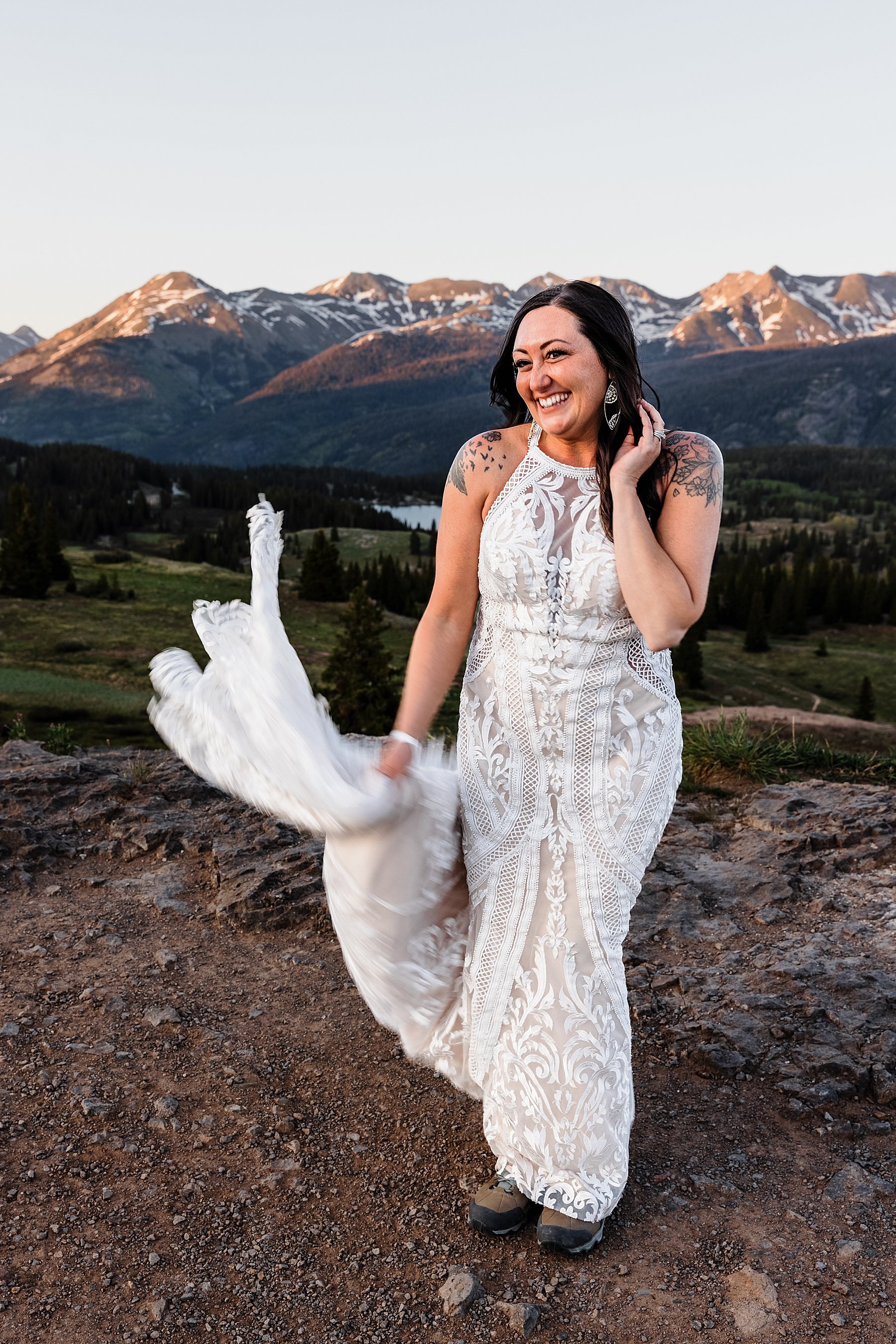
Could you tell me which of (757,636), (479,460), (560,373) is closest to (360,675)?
(479,460)

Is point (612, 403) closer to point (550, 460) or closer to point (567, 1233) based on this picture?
point (550, 460)

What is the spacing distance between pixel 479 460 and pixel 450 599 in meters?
0.56

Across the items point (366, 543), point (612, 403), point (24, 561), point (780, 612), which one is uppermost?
point (612, 403)

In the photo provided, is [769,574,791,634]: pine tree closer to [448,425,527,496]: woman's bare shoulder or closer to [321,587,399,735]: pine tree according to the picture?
[321,587,399,735]: pine tree

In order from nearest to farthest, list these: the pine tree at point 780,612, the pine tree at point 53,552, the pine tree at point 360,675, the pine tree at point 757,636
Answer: the pine tree at point 360,675 → the pine tree at point 53,552 → the pine tree at point 757,636 → the pine tree at point 780,612

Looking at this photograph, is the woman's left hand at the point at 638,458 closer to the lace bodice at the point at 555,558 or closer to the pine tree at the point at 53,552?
the lace bodice at the point at 555,558

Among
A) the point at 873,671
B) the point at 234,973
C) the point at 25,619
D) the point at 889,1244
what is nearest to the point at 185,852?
the point at 234,973

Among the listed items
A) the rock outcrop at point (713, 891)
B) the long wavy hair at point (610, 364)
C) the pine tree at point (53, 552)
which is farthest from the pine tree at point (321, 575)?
the long wavy hair at point (610, 364)

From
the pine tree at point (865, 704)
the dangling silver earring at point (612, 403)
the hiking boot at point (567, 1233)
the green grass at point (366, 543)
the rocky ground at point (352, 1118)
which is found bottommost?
the pine tree at point (865, 704)

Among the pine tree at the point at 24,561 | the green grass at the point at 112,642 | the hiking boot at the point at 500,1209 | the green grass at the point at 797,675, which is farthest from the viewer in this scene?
the green grass at the point at 797,675

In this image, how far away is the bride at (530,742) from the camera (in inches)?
136

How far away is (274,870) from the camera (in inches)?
266

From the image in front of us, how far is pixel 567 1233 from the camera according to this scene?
144 inches

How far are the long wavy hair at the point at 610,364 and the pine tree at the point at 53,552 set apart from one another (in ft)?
135
